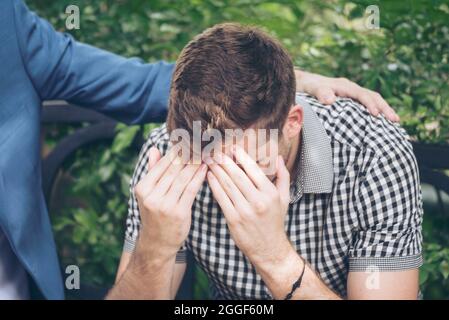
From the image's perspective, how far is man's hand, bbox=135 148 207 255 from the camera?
167cm

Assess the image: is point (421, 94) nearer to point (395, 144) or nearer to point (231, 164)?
point (395, 144)

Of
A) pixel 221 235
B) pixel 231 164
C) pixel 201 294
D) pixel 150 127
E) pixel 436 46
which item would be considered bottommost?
pixel 201 294

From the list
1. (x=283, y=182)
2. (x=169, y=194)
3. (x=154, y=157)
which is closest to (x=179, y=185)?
(x=169, y=194)

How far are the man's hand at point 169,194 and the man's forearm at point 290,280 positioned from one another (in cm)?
24

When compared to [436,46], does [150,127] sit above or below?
below

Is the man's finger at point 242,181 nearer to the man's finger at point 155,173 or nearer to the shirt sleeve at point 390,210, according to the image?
the man's finger at point 155,173

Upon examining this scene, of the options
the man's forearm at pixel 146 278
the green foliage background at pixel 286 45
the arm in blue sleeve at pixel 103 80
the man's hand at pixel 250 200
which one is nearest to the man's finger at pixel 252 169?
the man's hand at pixel 250 200

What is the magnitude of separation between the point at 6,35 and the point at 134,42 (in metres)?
0.61

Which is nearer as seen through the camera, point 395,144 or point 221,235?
point 395,144

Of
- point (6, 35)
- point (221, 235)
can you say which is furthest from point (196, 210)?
point (6, 35)

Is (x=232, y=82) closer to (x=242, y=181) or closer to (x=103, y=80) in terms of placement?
(x=242, y=181)

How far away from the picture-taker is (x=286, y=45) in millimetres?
2260

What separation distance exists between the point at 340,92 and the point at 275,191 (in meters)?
0.42

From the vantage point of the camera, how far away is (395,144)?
1763 mm
